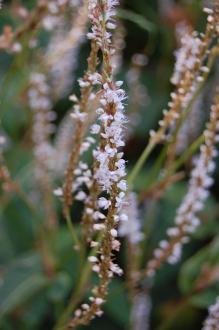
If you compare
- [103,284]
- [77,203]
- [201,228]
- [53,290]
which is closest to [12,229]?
[77,203]

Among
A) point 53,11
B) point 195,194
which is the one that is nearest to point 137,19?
point 53,11

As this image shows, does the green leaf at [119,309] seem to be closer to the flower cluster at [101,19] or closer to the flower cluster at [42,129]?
the flower cluster at [42,129]

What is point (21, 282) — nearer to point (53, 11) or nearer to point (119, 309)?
point (119, 309)

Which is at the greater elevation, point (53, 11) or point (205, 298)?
point (53, 11)

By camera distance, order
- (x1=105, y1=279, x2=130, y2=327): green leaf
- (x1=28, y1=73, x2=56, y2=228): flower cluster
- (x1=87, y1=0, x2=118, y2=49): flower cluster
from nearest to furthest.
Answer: (x1=87, y1=0, x2=118, y2=49): flower cluster
(x1=28, y1=73, x2=56, y2=228): flower cluster
(x1=105, y1=279, x2=130, y2=327): green leaf

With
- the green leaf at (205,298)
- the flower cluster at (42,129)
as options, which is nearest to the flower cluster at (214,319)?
the green leaf at (205,298)

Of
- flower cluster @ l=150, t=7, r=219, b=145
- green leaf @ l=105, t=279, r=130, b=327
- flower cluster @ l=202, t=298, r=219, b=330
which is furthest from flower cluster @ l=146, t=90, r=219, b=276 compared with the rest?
green leaf @ l=105, t=279, r=130, b=327

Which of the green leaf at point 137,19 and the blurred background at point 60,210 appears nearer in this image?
the green leaf at point 137,19

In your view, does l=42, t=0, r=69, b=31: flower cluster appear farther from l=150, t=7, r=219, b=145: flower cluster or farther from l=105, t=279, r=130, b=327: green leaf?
l=105, t=279, r=130, b=327: green leaf
